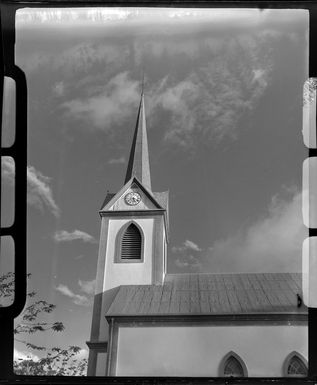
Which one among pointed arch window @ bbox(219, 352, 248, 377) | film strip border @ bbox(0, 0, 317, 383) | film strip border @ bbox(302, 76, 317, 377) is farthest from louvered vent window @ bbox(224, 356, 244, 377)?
film strip border @ bbox(302, 76, 317, 377)

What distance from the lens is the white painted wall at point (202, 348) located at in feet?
5.27

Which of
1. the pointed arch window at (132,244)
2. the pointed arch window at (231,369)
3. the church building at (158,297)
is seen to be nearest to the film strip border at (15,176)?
the church building at (158,297)

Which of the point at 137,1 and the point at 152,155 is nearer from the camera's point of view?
the point at 137,1

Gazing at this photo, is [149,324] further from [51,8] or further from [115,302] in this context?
[51,8]

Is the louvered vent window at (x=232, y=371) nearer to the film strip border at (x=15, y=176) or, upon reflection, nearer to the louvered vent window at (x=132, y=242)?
the film strip border at (x=15, y=176)

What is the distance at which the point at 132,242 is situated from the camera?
1104 centimetres

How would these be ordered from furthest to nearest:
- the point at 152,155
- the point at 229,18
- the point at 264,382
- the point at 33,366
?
1. the point at 152,155
2. the point at 229,18
3. the point at 33,366
4. the point at 264,382

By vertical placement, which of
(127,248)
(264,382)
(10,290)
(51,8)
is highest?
(127,248)

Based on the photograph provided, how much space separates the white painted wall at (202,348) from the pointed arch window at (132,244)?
2.35m

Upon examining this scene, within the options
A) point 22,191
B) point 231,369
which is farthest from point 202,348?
point 22,191

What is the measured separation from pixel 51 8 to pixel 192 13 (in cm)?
50

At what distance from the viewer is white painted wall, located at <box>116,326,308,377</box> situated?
1.61 m

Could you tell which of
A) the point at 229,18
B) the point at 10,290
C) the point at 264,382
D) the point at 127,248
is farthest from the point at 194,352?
the point at 127,248

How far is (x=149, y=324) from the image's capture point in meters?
8.45
